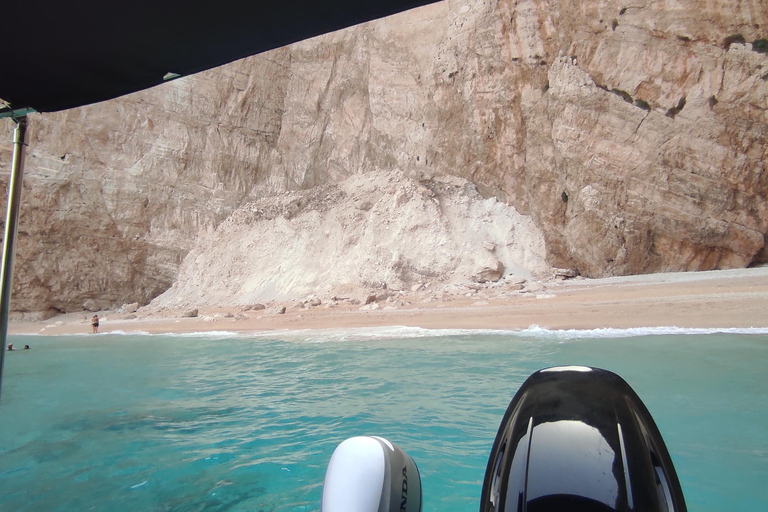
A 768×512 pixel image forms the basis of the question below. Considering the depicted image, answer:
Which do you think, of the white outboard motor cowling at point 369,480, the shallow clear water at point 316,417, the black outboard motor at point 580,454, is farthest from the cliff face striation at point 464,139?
the white outboard motor cowling at point 369,480

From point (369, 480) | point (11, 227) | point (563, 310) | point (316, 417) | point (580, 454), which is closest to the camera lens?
point (580, 454)

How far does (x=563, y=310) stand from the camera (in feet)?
41.2

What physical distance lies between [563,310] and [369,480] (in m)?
12.1

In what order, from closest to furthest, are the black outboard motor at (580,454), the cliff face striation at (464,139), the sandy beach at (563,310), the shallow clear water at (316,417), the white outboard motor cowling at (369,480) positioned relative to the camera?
the black outboard motor at (580,454) → the white outboard motor cowling at (369,480) → the shallow clear water at (316,417) → the sandy beach at (563,310) → the cliff face striation at (464,139)

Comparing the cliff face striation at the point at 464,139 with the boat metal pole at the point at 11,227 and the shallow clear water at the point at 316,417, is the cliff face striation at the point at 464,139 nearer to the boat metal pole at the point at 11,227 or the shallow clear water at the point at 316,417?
the shallow clear water at the point at 316,417

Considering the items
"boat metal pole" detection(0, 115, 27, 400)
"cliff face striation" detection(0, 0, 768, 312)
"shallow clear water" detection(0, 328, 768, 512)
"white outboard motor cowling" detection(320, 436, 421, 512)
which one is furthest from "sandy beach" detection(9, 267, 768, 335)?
"boat metal pole" detection(0, 115, 27, 400)

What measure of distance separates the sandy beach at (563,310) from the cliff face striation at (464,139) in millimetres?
2787

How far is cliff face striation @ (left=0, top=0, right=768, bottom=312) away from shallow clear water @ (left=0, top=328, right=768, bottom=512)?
9.28 metres

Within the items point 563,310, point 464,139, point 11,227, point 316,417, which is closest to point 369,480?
point 11,227

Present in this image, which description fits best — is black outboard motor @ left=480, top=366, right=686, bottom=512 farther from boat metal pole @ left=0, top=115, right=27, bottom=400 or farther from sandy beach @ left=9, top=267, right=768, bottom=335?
sandy beach @ left=9, top=267, right=768, bottom=335

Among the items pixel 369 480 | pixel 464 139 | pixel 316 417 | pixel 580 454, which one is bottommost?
pixel 316 417

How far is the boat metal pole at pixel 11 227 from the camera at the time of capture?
2025mm

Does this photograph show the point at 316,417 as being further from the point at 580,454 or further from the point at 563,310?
the point at 563,310

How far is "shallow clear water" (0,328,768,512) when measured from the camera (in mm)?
3279
